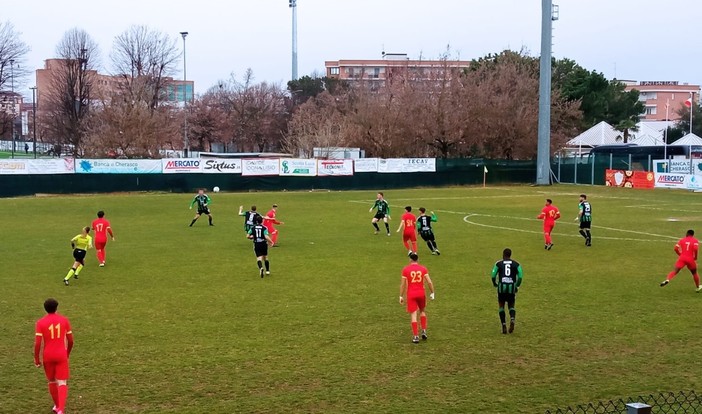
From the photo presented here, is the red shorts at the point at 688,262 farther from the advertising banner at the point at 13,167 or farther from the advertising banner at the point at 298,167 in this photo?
the advertising banner at the point at 13,167

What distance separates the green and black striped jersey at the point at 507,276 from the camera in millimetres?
13312

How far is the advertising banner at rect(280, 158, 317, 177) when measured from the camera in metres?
56.8

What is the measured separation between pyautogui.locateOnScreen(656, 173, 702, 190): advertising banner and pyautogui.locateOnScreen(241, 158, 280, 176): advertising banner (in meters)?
31.0

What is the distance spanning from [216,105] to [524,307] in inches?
3491

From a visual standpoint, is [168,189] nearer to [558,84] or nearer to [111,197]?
[111,197]

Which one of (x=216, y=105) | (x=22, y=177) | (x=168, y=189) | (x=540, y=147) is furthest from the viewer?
(x=216, y=105)

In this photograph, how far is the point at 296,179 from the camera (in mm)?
57250

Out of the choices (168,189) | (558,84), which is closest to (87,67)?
(168,189)

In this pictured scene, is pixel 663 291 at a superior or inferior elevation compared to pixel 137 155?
inferior

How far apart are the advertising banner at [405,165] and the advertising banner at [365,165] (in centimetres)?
49

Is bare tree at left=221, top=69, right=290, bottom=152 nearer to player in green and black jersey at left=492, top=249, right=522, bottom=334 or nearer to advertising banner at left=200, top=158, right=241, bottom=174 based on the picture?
advertising banner at left=200, top=158, right=241, bottom=174

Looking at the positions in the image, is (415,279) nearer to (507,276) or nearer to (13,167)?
(507,276)

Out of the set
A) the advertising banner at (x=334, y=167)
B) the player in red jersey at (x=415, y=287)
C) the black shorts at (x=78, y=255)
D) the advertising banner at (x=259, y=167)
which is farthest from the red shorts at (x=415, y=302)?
the advertising banner at (x=334, y=167)

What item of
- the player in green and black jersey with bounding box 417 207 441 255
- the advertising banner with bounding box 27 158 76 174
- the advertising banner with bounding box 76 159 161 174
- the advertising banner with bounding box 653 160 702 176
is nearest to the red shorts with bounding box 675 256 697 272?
the player in green and black jersey with bounding box 417 207 441 255
